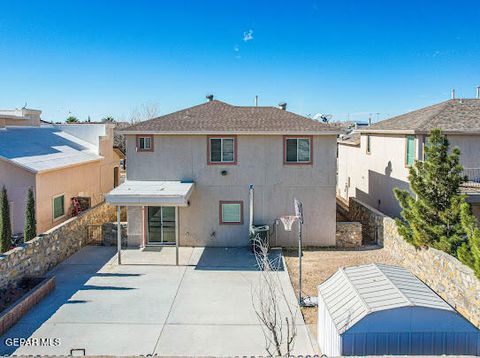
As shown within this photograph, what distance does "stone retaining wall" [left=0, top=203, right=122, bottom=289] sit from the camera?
11789 mm

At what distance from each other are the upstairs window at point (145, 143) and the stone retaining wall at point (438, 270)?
32.8 ft

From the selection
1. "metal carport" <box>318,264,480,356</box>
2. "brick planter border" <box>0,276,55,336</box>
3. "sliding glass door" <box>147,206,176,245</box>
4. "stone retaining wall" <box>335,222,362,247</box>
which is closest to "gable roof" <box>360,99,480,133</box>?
"stone retaining wall" <box>335,222,362,247</box>

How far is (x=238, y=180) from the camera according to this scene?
17.8 m

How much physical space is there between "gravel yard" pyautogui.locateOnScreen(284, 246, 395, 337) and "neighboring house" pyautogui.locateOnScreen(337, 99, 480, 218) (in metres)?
3.83

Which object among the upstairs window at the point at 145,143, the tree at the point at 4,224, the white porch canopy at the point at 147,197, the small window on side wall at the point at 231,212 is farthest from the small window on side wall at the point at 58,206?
the small window on side wall at the point at 231,212

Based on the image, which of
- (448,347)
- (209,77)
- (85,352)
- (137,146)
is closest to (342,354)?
(448,347)

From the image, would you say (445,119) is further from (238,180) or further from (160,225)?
(160,225)

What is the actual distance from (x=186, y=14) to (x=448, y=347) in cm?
1853

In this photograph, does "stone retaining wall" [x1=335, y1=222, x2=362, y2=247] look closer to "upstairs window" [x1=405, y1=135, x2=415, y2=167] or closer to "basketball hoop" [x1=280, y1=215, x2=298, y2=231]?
"basketball hoop" [x1=280, y1=215, x2=298, y2=231]

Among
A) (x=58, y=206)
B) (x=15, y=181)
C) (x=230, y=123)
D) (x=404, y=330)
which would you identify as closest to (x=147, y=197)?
(x=230, y=123)

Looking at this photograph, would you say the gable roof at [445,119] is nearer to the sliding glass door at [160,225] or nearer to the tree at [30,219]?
the sliding glass door at [160,225]

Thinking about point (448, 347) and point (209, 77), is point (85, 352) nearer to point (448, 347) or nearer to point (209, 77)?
point (448, 347)

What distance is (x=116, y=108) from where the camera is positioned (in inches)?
2525

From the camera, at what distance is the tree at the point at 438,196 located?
1221cm
